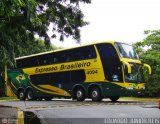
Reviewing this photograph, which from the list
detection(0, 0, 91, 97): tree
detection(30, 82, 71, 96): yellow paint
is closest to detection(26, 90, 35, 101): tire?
detection(30, 82, 71, 96): yellow paint

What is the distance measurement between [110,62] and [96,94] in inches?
85.1

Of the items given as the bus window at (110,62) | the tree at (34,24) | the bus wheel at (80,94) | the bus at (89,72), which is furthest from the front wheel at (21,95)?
the tree at (34,24)

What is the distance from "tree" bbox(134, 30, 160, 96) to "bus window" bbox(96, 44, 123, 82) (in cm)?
1187

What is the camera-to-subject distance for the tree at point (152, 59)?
33.8m

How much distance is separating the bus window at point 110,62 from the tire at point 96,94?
1075 millimetres

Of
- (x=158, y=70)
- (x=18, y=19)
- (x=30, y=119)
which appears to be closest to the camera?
(x=30, y=119)

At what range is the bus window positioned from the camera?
22.2m

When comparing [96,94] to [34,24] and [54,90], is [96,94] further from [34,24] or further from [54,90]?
[34,24]

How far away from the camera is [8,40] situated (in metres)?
12.2

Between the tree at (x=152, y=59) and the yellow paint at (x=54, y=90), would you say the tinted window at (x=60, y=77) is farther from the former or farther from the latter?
the tree at (x=152, y=59)

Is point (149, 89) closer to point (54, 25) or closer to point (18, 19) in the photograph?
point (54, 25)

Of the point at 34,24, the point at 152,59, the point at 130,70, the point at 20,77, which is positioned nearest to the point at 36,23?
the point at 34,24

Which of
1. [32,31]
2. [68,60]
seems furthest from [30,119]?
[68,60]

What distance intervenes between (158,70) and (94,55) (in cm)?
1201
